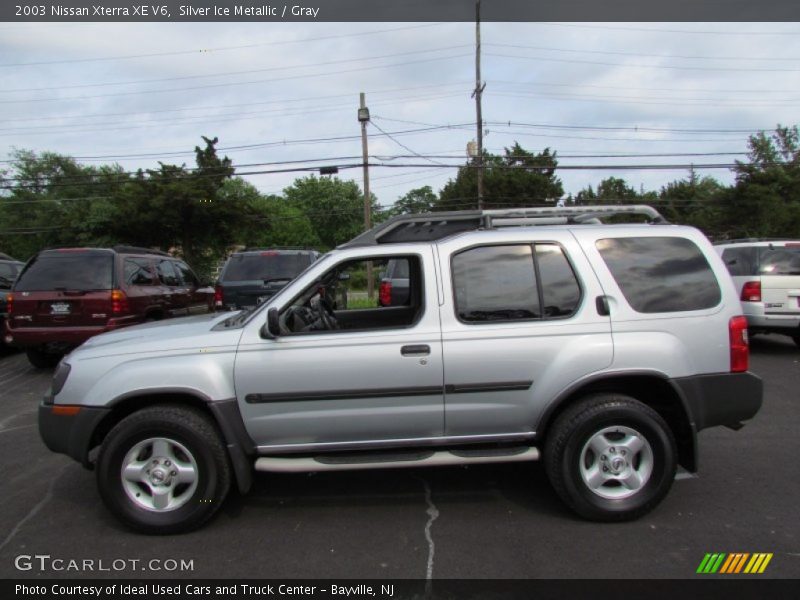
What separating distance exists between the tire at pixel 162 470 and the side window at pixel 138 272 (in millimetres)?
5396

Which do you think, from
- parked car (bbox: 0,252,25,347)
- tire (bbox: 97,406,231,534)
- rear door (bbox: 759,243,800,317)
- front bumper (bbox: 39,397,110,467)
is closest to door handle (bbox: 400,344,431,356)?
tire (bbox: 97,406,231,534)

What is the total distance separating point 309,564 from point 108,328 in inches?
238

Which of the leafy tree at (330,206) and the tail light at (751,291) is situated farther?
the leafy tree at (330,206)

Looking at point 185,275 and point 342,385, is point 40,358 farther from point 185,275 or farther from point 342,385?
point 342,385

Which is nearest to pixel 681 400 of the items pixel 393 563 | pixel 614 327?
pixel 614 327

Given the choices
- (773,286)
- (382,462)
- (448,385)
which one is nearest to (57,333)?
(382,462)

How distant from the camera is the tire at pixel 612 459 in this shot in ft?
11.2

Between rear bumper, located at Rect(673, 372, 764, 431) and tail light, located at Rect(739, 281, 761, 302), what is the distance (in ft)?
19.6

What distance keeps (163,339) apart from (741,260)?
29.2 ft

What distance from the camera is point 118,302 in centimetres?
780

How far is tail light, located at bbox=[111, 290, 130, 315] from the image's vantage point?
776 centimetres

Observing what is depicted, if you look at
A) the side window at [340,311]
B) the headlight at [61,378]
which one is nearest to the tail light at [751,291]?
the side window at [340,311]

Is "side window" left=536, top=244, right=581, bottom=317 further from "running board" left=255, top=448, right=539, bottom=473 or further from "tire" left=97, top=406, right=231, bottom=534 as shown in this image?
"tire" left=97, top=406, right=231, bottom=534

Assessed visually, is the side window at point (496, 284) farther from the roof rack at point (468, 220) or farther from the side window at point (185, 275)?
the side window at point (185, 275)
